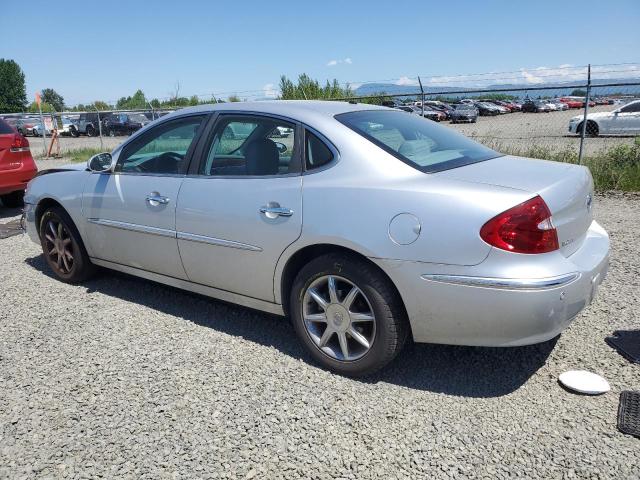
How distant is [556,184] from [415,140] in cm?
90

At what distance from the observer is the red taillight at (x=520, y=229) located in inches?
98.4

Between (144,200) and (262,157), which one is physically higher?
(262,157)

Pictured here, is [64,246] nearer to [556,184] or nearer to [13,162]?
[13,162]

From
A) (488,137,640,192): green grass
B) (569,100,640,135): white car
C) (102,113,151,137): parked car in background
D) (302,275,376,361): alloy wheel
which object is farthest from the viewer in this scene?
(102,113,151,137): parked car in background

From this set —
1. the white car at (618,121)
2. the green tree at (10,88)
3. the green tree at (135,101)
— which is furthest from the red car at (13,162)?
the green tree at (10,88)

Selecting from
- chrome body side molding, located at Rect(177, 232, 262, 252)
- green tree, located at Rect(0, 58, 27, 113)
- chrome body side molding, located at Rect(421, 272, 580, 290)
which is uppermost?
green tree, located at Rect(0, 58, 27, 113)

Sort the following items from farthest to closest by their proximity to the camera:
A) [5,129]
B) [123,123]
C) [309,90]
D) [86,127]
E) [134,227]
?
1. [86,127]
2. [123,123]
3. [309,90]
4. [5,129]
5. [134,227]

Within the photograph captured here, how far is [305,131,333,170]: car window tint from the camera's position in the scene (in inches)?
122

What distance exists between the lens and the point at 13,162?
767cm

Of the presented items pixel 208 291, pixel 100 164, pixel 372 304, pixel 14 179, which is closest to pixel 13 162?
pixel 14 179

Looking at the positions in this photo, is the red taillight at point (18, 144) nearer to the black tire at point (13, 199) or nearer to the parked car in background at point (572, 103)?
the black tire at point (13, 199)

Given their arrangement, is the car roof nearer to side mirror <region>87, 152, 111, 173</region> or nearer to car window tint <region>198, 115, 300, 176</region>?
car window tint <region>198, 115, 300, 176</region>

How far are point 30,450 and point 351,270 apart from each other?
1.82 m

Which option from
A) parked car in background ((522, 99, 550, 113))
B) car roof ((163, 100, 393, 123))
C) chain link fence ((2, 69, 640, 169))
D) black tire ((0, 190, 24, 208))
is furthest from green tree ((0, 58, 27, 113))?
car roof ((163, 100, 393, 123))
